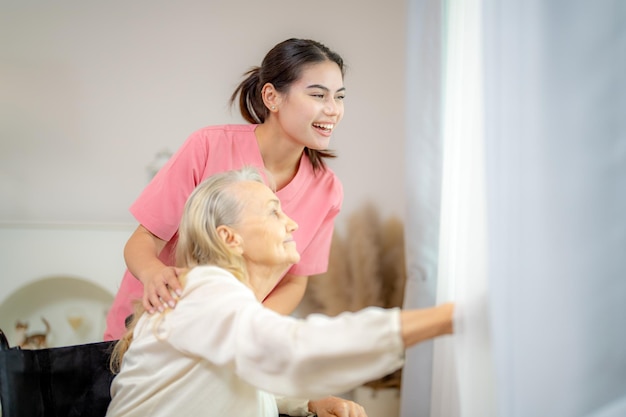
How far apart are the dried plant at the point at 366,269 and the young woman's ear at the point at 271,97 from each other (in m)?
0.86

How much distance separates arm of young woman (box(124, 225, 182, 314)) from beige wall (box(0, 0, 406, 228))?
3.61 feet

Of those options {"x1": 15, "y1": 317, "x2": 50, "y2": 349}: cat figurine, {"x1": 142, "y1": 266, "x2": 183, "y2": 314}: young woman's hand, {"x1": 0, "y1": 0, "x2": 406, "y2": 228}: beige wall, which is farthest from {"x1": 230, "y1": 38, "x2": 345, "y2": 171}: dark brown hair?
{"x1": 15, "y1": 317, "x2": 50, "y2": 349}: cat figurine

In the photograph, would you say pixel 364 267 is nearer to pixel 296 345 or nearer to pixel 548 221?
pixel 548 221

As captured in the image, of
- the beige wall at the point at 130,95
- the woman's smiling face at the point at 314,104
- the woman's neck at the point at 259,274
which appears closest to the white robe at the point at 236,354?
the woman's neck at the point at 259,274

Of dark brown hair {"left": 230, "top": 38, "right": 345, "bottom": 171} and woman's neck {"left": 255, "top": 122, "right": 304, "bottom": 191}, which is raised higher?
dark brown hair {"left": 230, "top": 38, "right": 345, "bottom": 171}

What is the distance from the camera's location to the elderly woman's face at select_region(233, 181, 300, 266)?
106cm

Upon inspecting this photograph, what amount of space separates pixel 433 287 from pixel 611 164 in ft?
3.10

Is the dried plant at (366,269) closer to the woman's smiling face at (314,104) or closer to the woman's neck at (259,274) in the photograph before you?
the woman's smiling face at (314,104)

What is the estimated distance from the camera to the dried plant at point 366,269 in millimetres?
2148

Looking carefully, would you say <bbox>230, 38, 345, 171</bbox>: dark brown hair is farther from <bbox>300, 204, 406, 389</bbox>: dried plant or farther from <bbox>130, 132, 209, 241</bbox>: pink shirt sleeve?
<bbox>300, 204, 406, 389</bbox>: dried plant

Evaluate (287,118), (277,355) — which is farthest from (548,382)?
(287,118)

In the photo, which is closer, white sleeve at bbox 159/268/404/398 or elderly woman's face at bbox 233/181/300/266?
white sleeve at bbox 159/268/404/398

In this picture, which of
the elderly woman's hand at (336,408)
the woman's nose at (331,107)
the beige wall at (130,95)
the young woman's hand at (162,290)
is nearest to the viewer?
the young woman's hand at (162,290)

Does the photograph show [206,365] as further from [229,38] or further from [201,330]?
[229,38]
